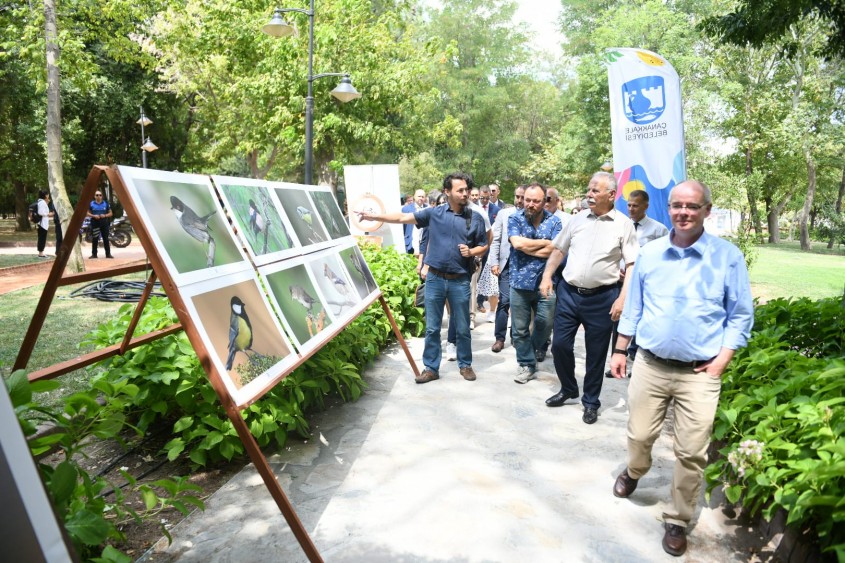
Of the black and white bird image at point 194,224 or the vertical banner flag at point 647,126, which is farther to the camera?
the vertical banner flag at point 647,126

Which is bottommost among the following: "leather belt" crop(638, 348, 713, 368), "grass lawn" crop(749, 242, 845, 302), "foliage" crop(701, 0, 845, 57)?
"grass lawn" crop(749, 242, 845, 302)

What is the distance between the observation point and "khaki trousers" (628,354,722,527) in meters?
3.03

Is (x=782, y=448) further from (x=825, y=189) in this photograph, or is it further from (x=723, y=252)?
(x=825, y=189)

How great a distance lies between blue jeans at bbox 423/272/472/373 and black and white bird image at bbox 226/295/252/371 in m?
2.96

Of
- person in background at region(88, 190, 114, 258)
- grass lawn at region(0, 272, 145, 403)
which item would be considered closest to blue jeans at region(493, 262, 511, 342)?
grass lawn at region(0, 272, 145, 403)

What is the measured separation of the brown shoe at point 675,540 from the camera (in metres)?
2.95

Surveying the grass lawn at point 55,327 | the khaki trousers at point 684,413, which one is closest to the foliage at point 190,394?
the grass lawn at point 55,327

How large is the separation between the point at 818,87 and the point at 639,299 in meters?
34.8

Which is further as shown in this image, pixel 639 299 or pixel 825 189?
pixel 825 189

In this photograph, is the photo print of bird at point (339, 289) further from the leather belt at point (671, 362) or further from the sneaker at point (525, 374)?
the leather belt at point (671, 362)

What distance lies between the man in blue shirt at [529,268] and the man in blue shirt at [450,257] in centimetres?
39

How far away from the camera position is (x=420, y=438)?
4.32 m

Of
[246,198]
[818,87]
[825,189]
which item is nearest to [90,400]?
[246,198]

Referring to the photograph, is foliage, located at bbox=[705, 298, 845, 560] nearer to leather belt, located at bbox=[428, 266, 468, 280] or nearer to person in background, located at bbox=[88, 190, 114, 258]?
leather belt, located at bbox=[428, 266, 468, 280]
